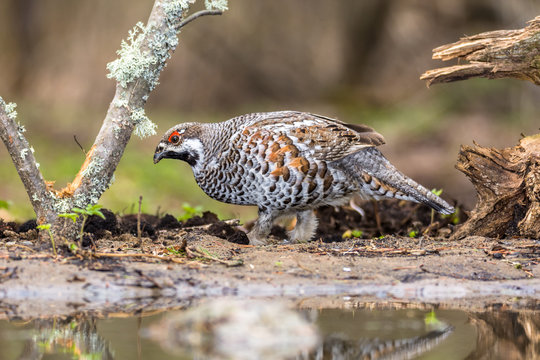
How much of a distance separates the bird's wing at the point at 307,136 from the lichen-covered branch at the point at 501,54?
1125mm

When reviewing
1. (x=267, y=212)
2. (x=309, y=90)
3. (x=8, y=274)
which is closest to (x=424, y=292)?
(x=267, y=212)

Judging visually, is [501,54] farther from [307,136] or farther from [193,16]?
[193,16]

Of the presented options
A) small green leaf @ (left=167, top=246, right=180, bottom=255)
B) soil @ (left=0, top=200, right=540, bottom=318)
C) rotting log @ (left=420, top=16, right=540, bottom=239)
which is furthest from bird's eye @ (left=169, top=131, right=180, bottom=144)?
rotting log @ (left=420, top=16, right=540, bottom=239)

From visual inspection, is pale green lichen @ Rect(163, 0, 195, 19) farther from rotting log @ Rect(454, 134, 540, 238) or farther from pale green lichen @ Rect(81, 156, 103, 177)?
rotting log @ Rect(454, 134, 540, 238)

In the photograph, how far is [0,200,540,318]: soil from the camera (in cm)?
525

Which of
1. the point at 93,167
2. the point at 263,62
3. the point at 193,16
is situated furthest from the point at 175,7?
the point at 263,62

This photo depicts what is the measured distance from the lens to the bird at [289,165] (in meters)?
7.25

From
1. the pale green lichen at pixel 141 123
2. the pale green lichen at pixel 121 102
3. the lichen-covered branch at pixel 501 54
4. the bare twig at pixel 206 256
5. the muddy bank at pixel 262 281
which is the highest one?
the lichen-covered branch at pixel 501 54

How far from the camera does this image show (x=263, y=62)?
1767 cm

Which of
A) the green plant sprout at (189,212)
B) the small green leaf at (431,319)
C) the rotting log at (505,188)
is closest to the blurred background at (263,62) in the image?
the green plant sprout at (189,212)

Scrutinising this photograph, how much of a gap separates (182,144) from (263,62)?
33.6 ft

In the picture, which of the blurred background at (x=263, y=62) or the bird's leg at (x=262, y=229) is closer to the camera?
the bird's leg at (x=262, y=229)

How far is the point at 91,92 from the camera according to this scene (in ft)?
57.2

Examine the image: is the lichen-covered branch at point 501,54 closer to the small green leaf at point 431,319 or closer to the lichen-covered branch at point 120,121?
the lichen-covered branch at point 120,121
